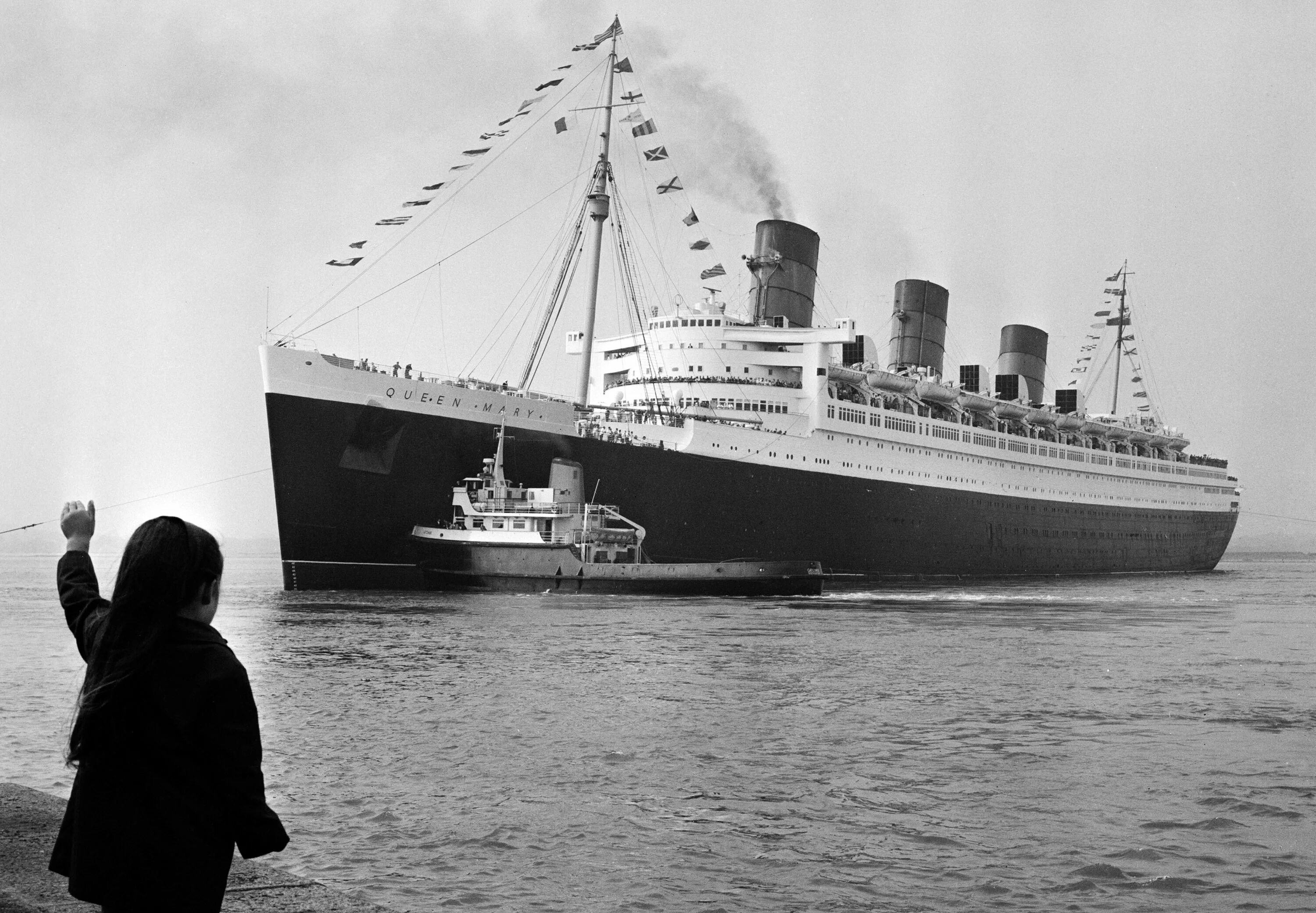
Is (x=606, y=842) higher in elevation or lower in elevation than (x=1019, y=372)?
lower

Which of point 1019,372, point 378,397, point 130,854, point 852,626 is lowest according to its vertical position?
point 852,626

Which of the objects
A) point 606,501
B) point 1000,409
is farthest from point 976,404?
point 606,501

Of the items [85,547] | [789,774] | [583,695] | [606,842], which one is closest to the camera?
[85,547]

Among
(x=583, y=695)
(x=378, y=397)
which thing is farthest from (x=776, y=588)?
(x=583, y=695)

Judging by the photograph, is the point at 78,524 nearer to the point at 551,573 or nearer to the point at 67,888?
the point at 67,888

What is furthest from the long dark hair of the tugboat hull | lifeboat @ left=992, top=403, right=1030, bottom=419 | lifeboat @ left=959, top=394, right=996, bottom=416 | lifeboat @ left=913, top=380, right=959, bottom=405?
lifeboat @ left=992, top=403, right=1030, bottom=419

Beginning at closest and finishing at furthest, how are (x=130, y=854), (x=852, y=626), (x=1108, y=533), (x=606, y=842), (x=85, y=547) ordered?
(x=130, y=854) → (x=85, y=547) → (x=606, y=842) → (x=852, y=626) → (x=1108, y=533)

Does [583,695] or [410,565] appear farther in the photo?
[410,565]

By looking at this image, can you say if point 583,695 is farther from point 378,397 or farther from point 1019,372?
point 1019,372
